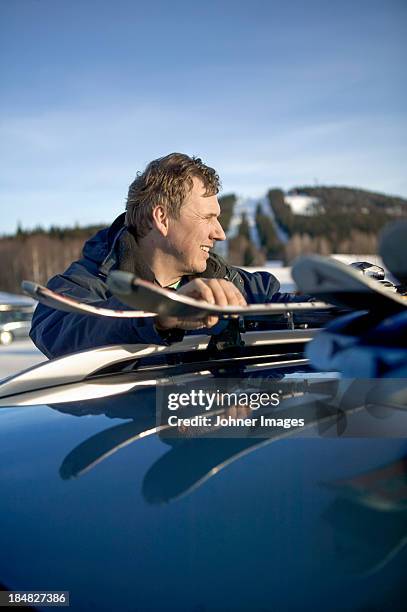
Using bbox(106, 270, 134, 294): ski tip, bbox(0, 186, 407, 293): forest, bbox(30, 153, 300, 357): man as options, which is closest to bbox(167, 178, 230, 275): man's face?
bbox(30, 153, 300, 357): man

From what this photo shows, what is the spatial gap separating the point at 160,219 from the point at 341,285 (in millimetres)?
1962

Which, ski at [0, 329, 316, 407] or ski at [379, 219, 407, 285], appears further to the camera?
ski at [0, 329, 316, 407]

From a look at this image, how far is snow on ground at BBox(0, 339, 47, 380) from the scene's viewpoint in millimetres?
7963

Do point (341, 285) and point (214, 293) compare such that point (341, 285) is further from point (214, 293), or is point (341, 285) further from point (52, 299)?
point (52, 299)

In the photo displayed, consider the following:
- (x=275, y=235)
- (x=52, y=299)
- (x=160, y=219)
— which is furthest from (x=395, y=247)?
(x=275, y=235)

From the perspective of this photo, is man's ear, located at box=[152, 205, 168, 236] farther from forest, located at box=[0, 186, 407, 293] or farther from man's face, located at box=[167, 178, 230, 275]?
forest, located at box=[0, 186, 407, 293]

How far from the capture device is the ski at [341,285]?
0.77 metres

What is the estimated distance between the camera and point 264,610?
682 mm

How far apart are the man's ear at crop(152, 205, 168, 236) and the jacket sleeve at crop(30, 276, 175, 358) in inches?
20.2

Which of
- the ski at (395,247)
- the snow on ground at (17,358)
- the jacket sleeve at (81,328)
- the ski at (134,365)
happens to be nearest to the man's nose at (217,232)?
the jacket sleeve at (81,328)

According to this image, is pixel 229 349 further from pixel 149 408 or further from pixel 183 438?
pixel 183 438

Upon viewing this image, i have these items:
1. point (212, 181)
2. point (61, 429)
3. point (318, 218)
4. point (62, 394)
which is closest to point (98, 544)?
point (61, 429)

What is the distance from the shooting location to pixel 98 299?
2.37 metres

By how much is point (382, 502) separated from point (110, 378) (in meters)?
0.84
